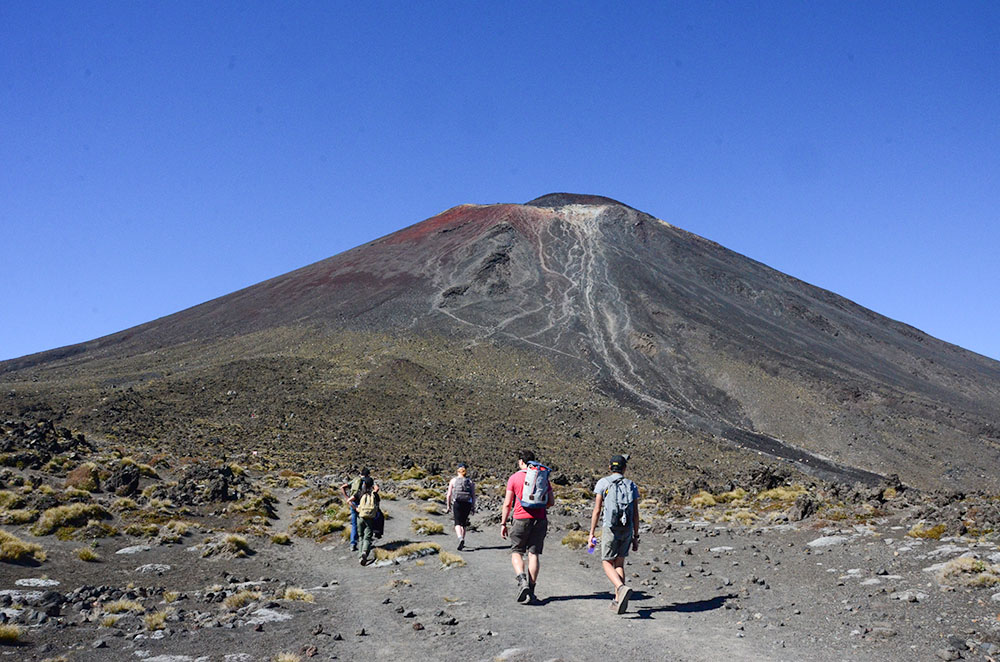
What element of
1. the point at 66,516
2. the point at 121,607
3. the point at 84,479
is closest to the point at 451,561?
the point at 121,607

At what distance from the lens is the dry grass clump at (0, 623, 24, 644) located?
6.76 metres

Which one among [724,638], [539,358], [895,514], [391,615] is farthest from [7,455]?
[539,358]

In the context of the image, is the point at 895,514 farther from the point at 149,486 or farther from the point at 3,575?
the point at 149,486

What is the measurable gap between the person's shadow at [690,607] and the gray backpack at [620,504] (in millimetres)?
1027

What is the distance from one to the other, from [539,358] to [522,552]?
55.1 metres

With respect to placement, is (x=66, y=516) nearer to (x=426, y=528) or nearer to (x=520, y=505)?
(x=426, y=528)

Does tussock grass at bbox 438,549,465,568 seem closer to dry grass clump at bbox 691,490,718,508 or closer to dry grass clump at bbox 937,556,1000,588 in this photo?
dry grass clump at bbox 937,556,1000,588

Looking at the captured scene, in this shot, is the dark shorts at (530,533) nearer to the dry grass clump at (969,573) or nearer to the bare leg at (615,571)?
the bare leg at (615,571)

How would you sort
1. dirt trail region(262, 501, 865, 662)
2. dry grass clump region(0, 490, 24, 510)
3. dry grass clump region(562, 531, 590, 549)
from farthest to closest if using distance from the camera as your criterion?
dry grass clump region(0, 490, 24, 510)
dry grass clump region(562, 531, 590, 549)
dirt trail region(262, 501, 865, 662)

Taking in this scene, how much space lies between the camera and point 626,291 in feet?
259

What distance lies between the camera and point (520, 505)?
8.03 meters

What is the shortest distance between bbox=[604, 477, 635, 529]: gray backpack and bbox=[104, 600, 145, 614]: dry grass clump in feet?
19.6

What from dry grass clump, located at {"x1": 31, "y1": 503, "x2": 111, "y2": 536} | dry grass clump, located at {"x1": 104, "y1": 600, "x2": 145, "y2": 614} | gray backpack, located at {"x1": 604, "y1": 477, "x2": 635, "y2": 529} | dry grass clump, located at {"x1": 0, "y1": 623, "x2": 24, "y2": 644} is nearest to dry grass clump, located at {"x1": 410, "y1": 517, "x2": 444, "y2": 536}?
dry grass clump, located at {"x1": 31, "y1": 503, "x2": 111, "y2": 536}

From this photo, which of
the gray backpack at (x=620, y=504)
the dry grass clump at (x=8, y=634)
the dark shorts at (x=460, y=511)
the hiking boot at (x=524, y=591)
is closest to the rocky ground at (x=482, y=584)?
the dry grass clump at (x=8, y=634)
